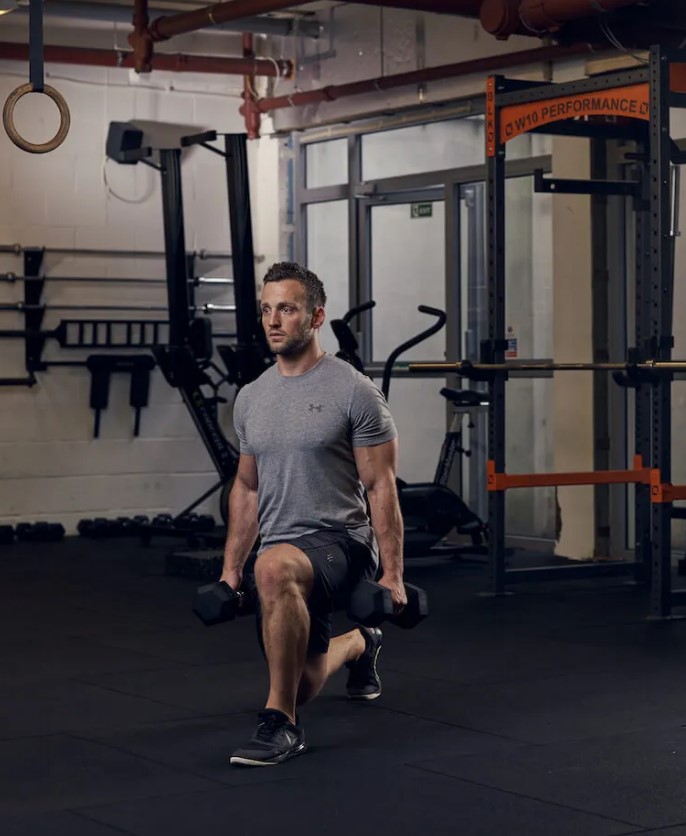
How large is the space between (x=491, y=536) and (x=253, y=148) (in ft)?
14.2

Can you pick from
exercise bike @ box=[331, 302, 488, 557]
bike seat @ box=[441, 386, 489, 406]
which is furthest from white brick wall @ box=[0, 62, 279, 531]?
bike seat @ box=[441, 386, 489, 406]

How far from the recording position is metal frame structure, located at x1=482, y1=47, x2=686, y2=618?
225 inches

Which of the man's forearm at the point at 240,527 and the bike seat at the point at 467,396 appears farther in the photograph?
the bike seat at the point at 467,396

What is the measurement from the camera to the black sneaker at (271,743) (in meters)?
3.63

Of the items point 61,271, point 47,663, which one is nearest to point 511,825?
point 47,663

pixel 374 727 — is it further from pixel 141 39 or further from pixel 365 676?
pixel 141 39

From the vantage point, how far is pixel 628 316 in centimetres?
788

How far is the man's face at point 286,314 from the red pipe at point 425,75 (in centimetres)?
388

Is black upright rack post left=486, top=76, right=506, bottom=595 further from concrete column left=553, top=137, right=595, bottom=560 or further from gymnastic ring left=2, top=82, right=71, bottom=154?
gymnastic ring left=2, top=82, right=71, bottom=154

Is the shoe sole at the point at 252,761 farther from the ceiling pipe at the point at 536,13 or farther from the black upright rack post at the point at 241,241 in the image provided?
the black upright rack post at the point at 241,241

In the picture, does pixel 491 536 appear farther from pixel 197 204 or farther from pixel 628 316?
pixel 197 204

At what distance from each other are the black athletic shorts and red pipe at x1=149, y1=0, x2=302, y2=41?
186 inches

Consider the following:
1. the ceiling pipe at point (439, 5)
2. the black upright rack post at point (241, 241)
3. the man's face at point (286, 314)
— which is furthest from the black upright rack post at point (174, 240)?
the man's face at point (286, 314)

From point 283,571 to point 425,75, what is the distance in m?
5.37
